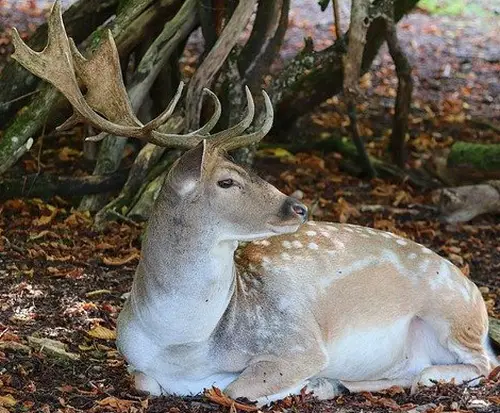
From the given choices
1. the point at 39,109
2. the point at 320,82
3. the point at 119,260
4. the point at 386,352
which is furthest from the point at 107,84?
the point at 320,82

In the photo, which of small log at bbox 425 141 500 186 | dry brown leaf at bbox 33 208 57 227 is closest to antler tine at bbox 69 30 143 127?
dry brown leaf at bbox 33 208 57 227

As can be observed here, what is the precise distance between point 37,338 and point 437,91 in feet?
25.9

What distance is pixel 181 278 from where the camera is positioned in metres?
4.99

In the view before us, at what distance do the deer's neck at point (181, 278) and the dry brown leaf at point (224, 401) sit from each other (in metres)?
0.27

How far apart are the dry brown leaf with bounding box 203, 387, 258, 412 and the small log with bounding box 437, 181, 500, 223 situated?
3.96m

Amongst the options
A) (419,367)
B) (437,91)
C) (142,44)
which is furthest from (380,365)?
(437,91)

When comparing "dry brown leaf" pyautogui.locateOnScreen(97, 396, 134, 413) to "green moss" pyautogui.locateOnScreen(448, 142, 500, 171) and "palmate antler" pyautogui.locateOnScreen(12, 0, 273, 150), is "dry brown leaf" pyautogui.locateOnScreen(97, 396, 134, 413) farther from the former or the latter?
"green moss" pyautogui.locateOnScreen(448, 142, 500, 171)

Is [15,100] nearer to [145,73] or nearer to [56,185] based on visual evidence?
[56,185]

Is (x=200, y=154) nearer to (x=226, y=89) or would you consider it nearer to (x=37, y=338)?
(x=37, y=338)

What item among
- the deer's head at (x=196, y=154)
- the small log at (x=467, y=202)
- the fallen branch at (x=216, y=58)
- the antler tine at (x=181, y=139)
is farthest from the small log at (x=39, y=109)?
the small log at (x=467, y=202)

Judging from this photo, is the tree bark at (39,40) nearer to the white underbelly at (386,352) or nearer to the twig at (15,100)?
the twig at (15,100)

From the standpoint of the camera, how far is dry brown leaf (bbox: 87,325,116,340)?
6.05 m

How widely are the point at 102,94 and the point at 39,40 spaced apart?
11.6 feet

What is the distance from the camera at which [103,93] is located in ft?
17.4
